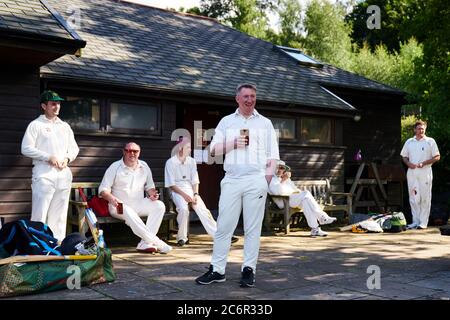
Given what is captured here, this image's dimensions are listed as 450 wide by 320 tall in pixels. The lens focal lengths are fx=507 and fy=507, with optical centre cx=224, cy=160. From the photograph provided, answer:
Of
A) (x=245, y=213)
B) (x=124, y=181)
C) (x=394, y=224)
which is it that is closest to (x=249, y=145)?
(x=245, y=213)

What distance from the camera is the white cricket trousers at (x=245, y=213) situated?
207 inches

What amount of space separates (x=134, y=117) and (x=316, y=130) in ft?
16.7

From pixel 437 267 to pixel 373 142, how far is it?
923 centimetres

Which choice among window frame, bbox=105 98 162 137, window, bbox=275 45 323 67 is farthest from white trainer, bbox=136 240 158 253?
window, bbox=275 45 323 67

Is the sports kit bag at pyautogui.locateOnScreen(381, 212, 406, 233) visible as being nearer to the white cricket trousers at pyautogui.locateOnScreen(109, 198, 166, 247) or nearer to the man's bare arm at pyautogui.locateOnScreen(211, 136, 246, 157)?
the white cricket trousers at pyautogui.locateOnScreen(109, 198, 166, 247)

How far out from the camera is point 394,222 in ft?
34.1

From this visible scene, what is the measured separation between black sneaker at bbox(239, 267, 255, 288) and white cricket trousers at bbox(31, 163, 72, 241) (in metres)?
3.11

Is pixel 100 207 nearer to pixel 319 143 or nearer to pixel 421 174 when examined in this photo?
pixel 319 143

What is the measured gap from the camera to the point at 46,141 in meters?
6.96

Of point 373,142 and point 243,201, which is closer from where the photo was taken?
point 243,201

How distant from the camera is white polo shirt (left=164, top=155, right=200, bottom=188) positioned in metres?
8.45
